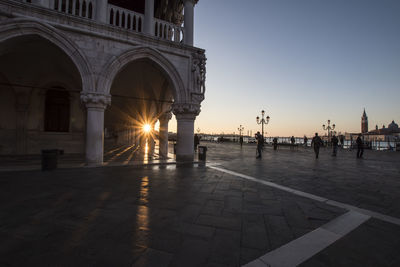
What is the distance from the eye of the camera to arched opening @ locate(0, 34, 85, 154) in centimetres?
892

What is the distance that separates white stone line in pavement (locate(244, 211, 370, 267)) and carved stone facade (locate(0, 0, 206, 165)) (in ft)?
22.3

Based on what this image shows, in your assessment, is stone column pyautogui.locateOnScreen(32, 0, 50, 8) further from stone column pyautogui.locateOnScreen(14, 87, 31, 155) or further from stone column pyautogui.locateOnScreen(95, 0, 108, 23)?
stone column pyautogui.locateOnScreen(14, 87, 31, 155)

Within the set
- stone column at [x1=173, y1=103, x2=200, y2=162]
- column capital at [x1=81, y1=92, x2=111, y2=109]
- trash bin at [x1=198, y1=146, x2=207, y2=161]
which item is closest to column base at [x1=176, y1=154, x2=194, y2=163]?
stone column at [x1=173, y1=103, x2=200, y2=162]

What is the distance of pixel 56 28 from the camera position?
654 cm

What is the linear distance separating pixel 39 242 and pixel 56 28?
7651 millimetres

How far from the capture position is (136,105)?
15.4m

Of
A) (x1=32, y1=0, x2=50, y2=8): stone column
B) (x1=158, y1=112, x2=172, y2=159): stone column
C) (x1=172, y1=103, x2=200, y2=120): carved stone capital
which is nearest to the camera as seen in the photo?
(x1=32, y1=0, x2=50, y2=8): stone column

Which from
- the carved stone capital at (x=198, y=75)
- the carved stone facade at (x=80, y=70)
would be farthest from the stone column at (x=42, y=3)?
the carved stone capital at (x=198, y=75)

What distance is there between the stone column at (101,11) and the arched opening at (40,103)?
8.91 ft

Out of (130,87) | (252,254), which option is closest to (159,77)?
(130,87)

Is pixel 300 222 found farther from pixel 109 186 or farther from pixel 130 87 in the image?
pixel 130 87

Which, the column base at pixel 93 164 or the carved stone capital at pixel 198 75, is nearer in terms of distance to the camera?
the column base at pixel 93 164

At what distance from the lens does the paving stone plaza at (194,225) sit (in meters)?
1.87

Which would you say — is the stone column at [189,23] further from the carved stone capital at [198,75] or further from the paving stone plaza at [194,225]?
the paving stone plaza at [194,225]
